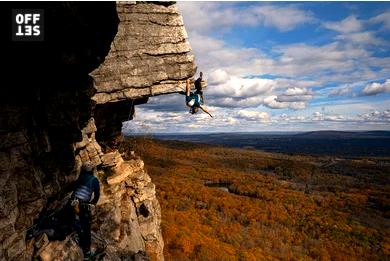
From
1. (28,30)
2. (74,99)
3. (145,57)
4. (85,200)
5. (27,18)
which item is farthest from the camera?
(145,57)

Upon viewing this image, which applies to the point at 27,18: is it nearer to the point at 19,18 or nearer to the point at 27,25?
the point at 27,25

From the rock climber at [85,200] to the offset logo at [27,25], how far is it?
4968 millimetres

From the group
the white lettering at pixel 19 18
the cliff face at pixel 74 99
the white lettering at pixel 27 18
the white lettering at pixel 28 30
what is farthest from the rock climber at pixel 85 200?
the white lettering at pixel 27 18

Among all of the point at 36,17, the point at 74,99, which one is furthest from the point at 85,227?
the point at 36,17

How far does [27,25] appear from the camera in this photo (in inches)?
282

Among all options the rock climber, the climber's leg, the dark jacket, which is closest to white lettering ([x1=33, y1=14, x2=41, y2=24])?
the rock climber

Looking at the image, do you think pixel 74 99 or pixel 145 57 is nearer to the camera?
pixel 74 99

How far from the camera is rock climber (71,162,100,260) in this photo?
453 inches

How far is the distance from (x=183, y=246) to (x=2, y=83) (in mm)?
33954

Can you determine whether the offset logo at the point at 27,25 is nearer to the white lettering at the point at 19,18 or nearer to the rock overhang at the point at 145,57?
the white lettering at the point at 19,18

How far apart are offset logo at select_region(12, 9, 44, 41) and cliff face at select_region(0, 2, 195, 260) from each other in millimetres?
161

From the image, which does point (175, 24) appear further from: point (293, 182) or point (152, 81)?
point (293, 182)

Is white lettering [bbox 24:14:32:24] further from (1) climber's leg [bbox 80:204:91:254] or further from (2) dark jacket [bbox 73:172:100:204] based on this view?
(1) climber's leg [bbox 80:204:91:254]

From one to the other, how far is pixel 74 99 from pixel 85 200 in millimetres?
3196
